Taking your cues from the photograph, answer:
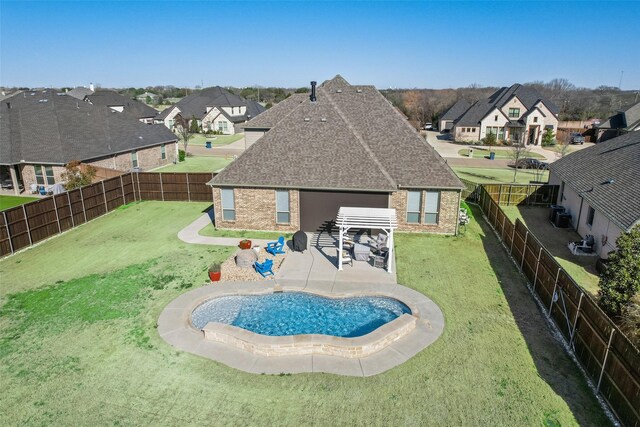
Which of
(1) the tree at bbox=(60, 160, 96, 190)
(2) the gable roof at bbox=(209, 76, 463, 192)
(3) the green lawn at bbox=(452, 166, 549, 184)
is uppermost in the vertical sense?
(2) the gable roof at bbox=(209, 76, 463, 192)

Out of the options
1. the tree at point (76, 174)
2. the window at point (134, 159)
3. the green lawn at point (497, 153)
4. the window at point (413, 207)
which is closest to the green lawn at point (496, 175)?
the green lawn at point (497, 153)

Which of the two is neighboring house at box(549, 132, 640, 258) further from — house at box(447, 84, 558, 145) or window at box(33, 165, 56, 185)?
window at box(33, 165, 56, 185)

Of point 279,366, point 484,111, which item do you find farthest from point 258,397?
point 484,111

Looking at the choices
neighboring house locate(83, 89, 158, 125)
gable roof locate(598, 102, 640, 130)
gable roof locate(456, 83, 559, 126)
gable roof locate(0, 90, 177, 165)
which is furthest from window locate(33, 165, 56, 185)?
gable roof locate(598, 102, 640, 130)

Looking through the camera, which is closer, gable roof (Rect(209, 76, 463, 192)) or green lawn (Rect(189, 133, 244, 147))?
gable roof (Rect(209, 76, 463, 192))

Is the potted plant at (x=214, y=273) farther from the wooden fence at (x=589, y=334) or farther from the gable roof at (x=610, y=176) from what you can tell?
the gable roof at (x=610, y=176)

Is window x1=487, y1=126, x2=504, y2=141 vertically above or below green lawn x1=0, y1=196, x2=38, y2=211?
above

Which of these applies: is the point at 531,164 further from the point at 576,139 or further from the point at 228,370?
the point at 228,370

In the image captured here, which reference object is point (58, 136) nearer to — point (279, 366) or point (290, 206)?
point (290, 206)
